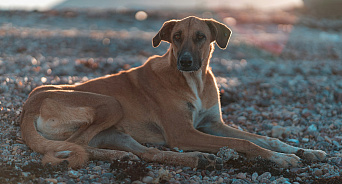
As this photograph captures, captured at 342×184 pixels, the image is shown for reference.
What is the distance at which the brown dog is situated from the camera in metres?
5.12

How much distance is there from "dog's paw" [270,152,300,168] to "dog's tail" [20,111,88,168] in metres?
2.49

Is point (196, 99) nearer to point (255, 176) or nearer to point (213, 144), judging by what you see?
point (213, 144)

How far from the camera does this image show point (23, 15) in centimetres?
2539

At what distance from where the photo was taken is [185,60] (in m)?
5.40

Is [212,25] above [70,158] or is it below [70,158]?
above

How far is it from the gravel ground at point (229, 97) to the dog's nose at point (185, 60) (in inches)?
48.7

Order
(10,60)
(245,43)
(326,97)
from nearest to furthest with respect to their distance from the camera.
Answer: (326,97) → (10,60) → (245,43)

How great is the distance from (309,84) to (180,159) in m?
6.15

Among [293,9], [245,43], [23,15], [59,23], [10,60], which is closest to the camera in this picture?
[10,60]

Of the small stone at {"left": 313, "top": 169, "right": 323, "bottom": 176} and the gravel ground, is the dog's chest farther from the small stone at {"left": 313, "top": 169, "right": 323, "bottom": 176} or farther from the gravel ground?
the small stone at {"left": 313, "top": 169, "right": 323, "bottom": 176}

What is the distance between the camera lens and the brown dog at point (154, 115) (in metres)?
5.12

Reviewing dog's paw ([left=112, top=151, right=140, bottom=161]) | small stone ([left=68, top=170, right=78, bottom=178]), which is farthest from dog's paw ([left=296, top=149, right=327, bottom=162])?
small stone ([left=68, top=170, right=78, bottom=178])

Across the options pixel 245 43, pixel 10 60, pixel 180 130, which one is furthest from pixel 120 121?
pixel 245 43

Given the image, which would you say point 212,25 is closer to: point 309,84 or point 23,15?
point 309,84
